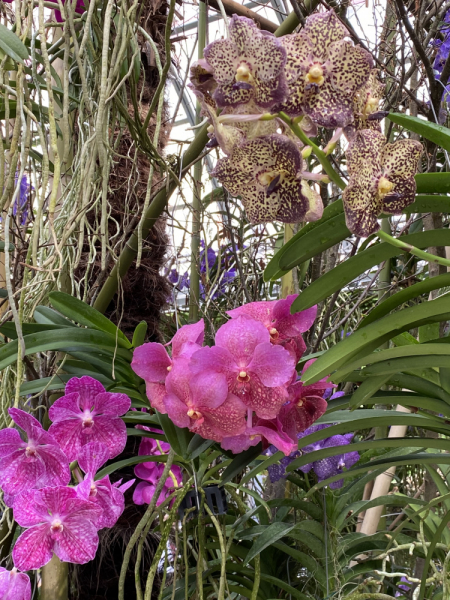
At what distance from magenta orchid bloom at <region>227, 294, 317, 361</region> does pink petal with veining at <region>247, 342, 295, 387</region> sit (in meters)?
0.06

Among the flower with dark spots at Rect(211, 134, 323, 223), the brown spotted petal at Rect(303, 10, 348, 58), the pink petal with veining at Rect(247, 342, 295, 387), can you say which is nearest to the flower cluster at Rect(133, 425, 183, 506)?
the pink petal with veining at Rect(247, 342, 295, 387)

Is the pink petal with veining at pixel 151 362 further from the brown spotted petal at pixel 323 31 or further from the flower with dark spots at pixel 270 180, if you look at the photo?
the brown spotted petal at pixel 323 31

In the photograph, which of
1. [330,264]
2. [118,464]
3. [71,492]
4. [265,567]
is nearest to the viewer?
[71,492]

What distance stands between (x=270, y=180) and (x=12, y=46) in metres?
0.32

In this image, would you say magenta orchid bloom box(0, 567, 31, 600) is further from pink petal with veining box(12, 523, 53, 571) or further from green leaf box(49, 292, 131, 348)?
green leaf box(49, 292, 131, 348)

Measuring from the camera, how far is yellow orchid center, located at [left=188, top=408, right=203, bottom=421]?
1.76 feet

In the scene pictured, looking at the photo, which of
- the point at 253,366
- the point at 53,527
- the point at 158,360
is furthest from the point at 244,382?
the point at 53,527

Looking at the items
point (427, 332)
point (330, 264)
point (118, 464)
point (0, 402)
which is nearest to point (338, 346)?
point (427, 332)

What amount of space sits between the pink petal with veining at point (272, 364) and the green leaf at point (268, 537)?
11.4 inches

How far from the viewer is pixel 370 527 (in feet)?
3.27

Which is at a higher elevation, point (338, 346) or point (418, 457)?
point (338, 346)

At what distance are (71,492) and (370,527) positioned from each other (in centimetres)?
67

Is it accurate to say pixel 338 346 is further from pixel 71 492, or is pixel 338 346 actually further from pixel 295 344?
pixel 71 492

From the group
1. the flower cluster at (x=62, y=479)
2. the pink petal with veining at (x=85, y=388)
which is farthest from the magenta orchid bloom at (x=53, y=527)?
the pink petal with veining at (x=85, y=388)
